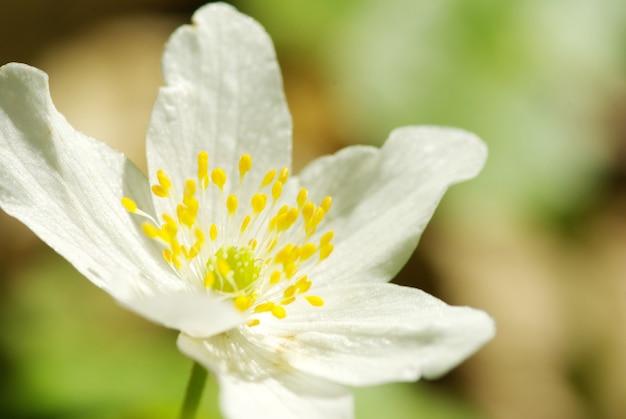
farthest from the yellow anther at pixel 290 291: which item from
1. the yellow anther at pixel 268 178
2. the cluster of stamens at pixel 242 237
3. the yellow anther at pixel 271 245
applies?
the yellow anther at pixel 268 178

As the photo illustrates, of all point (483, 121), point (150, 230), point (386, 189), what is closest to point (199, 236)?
point (150, 230)

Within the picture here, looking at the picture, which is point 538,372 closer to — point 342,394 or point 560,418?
point 560,418

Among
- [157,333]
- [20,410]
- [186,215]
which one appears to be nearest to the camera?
[186,215]

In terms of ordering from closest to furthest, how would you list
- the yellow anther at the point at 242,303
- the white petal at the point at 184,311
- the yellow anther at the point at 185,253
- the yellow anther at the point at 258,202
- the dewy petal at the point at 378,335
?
1. the white petal at the point at 184,311
2. the dewy petal at the point at 378,335
3. the yellow anther at the point at 242,303
4. the yellow anther at the point at 185,253
5. the yellow anther at the point at 258,202

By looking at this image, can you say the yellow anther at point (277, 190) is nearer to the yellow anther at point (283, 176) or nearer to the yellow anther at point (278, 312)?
the yellow anther at point (283, 176)

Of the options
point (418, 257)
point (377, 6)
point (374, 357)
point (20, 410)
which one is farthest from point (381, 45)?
point (374, 357)

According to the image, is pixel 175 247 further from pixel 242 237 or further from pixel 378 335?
pixel 378 335
